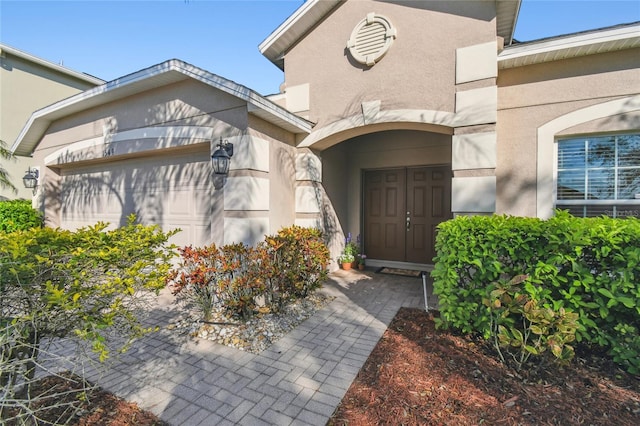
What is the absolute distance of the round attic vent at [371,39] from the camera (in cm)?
518

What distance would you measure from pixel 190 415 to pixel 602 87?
258 inches

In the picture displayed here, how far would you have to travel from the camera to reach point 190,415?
7.66ft

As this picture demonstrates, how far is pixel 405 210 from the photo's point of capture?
23.9ft

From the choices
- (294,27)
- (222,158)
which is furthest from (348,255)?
(294,27)

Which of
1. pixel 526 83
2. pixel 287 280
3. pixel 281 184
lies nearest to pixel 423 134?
pixel 526 83

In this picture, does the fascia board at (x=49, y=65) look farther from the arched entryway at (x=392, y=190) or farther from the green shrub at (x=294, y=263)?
the green shrub at (x=294, y=263)

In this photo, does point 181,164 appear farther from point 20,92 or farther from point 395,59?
point 20,92

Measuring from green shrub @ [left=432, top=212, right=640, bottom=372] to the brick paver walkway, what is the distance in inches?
50.3

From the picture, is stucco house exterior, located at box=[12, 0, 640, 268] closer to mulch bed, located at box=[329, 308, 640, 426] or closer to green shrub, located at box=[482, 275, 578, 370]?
green shrub, located at box=[482, 275, 578, 370]

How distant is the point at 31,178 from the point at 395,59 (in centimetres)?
1002

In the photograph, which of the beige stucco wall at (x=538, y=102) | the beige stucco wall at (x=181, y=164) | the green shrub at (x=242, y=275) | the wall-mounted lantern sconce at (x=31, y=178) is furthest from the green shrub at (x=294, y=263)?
the wall-mounted lantern sconce at (x=31, y=178)

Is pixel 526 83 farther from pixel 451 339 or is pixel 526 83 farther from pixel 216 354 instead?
pixel 216 354

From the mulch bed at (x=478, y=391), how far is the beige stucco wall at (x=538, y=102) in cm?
256

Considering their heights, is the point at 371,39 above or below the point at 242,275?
above
